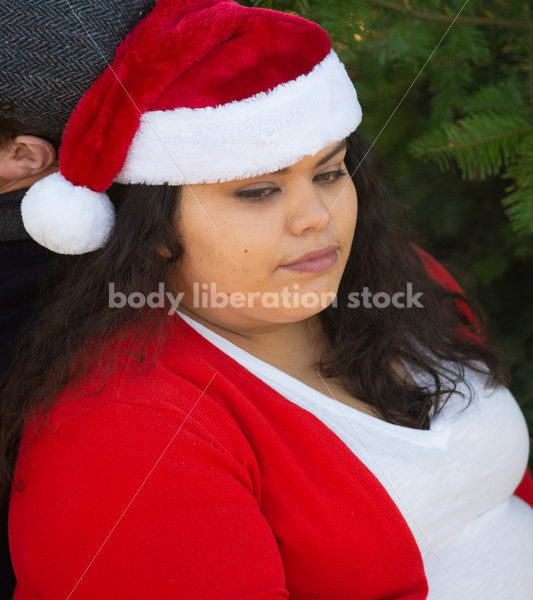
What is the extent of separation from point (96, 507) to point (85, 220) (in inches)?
15.5

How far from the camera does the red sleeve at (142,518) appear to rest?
33.2 inches

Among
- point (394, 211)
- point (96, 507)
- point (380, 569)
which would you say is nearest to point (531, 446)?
point (394, 211)

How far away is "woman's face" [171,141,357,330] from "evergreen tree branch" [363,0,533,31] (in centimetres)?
38

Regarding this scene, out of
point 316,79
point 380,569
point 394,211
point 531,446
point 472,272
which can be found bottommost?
point 531,446

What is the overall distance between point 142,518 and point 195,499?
71 millimetres

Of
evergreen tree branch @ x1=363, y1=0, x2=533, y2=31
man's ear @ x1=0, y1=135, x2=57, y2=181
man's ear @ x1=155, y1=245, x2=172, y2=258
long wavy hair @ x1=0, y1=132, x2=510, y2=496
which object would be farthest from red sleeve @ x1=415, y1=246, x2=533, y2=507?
man's ear @ x1=0, y1=135, x2=57, y2=181

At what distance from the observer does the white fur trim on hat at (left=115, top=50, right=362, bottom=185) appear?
90cm

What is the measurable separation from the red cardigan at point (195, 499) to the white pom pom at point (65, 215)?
19cm

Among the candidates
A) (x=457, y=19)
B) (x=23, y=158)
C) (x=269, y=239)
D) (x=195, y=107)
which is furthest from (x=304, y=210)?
(x=457, y=19)

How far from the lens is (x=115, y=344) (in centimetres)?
103

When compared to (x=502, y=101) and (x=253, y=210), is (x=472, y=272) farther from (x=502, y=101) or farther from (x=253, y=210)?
(x=253, y=210)

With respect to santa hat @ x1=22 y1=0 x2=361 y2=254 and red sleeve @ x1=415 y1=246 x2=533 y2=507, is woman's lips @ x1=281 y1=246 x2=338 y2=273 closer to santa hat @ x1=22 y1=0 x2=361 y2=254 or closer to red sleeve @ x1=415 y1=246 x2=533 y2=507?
santa hat @ x1=22 y1=0 x2=361 y2=254

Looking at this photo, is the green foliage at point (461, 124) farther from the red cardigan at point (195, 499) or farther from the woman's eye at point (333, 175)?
the red cardigan at point (195, 499)

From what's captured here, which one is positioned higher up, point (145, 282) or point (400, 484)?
point (145, 282)
